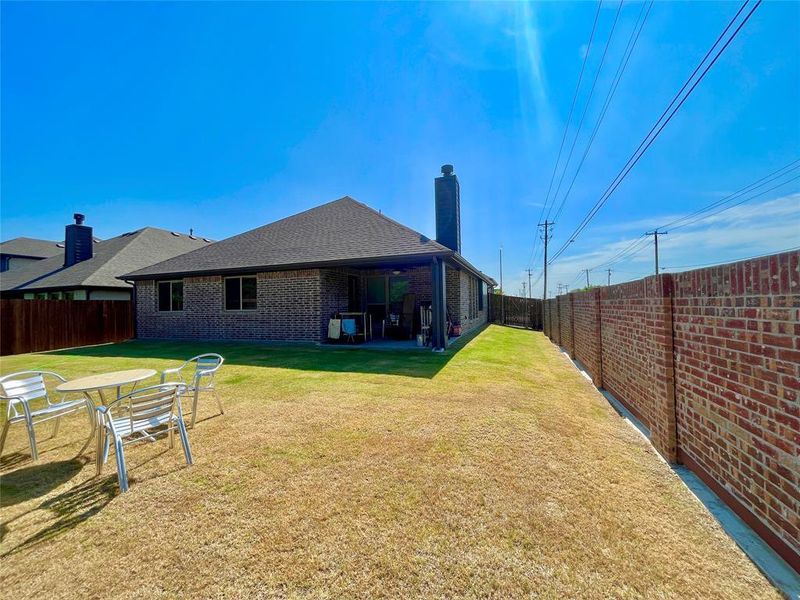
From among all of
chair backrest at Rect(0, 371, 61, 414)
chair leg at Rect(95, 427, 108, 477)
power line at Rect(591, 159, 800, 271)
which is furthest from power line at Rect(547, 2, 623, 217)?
chair backrest at Rect(0, 371, 61, 414)

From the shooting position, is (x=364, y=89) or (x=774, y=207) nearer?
(x=364, y=89)

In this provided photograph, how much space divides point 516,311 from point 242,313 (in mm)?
15979

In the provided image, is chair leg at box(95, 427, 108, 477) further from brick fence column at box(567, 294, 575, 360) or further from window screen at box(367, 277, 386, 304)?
window screen at box(367, 277, 386, 304)

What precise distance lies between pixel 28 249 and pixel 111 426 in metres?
31.1

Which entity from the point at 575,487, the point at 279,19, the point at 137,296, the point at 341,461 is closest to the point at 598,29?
the point at 279,19

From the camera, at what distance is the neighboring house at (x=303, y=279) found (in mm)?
11133

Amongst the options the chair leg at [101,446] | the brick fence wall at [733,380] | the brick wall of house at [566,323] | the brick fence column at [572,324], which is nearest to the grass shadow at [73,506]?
the chair leg at [101,446]

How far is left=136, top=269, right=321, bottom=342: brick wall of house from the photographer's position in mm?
11367

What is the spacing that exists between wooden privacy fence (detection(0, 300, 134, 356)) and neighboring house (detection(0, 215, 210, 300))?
206cm

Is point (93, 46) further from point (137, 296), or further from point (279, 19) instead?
point (137, 296)

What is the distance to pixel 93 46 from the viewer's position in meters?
8.20

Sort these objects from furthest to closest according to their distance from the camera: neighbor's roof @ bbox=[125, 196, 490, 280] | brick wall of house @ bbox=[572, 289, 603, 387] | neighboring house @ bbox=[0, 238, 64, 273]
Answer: neighboring house @ bbox=[0, 238, 64, 273] < neighbor's roof @ bbox=[125, 196, 490, 280] < brick wall of house @ bbox=[572, 289, 603, 387]

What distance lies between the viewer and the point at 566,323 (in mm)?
9867

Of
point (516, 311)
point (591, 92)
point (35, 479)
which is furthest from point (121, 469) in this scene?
A: point (516, 311)
